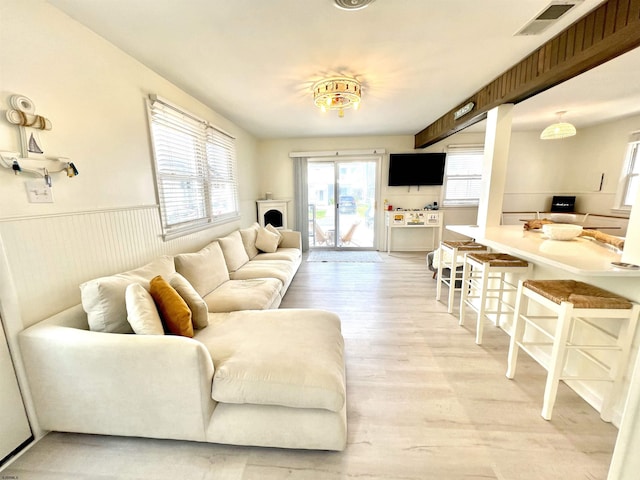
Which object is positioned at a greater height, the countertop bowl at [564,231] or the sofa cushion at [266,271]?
the countertop bowl at [564,231]

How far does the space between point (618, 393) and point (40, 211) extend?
136 inches

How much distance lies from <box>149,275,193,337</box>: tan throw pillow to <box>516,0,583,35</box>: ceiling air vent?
2.88 meters

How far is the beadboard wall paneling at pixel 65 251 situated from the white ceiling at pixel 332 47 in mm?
1289

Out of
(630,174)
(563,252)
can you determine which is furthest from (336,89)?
(630,174)

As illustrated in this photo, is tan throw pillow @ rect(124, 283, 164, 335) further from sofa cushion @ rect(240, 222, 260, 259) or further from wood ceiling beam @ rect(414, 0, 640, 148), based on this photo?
wood ceiling beam @ rect(414, 0, 640, 148)

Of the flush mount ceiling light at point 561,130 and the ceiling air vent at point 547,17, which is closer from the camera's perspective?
the ceiling air vent at point 547,17

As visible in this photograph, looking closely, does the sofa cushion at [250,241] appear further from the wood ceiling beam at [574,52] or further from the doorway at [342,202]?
the wood ceiling beam at [574,52]

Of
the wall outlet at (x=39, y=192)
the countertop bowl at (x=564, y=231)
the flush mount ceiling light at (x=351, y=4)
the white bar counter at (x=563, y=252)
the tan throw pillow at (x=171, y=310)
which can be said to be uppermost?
the flush mount ceiling light at (x=351, y=4)

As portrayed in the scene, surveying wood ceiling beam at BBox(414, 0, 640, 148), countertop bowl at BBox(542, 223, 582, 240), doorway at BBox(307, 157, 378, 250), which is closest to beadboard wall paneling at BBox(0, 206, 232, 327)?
wood ceiling beam at BBox(414, 0, 640, 148)

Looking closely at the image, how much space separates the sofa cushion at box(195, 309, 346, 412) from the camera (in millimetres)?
1204

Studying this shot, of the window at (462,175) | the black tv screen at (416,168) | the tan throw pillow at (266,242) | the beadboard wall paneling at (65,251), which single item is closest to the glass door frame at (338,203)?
the black tv screen at (416,168)

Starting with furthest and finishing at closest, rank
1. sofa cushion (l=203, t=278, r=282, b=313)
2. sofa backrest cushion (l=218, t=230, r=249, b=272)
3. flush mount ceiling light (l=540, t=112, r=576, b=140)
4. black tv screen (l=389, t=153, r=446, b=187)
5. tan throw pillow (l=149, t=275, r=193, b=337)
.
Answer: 1. black tv screen (l=389, t=153, r=446, b=187)
2. flush mount ceiling light (l=540, t=112, r=576, b=140)
3. sofa backrest cushion (l=218, t=230, r=249, b=272)
4. sofa cushion (l=203, t=278, r=282, b=313)
5. tan throw pillow (l=149, t=275, r=193, b=337)

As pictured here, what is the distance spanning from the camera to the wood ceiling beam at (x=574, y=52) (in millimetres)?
1453

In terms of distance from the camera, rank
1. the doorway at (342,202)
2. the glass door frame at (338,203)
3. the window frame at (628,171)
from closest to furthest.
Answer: the window frame at (628,171)
the glass door frame at (338,203)
the doorway at (342,202)
